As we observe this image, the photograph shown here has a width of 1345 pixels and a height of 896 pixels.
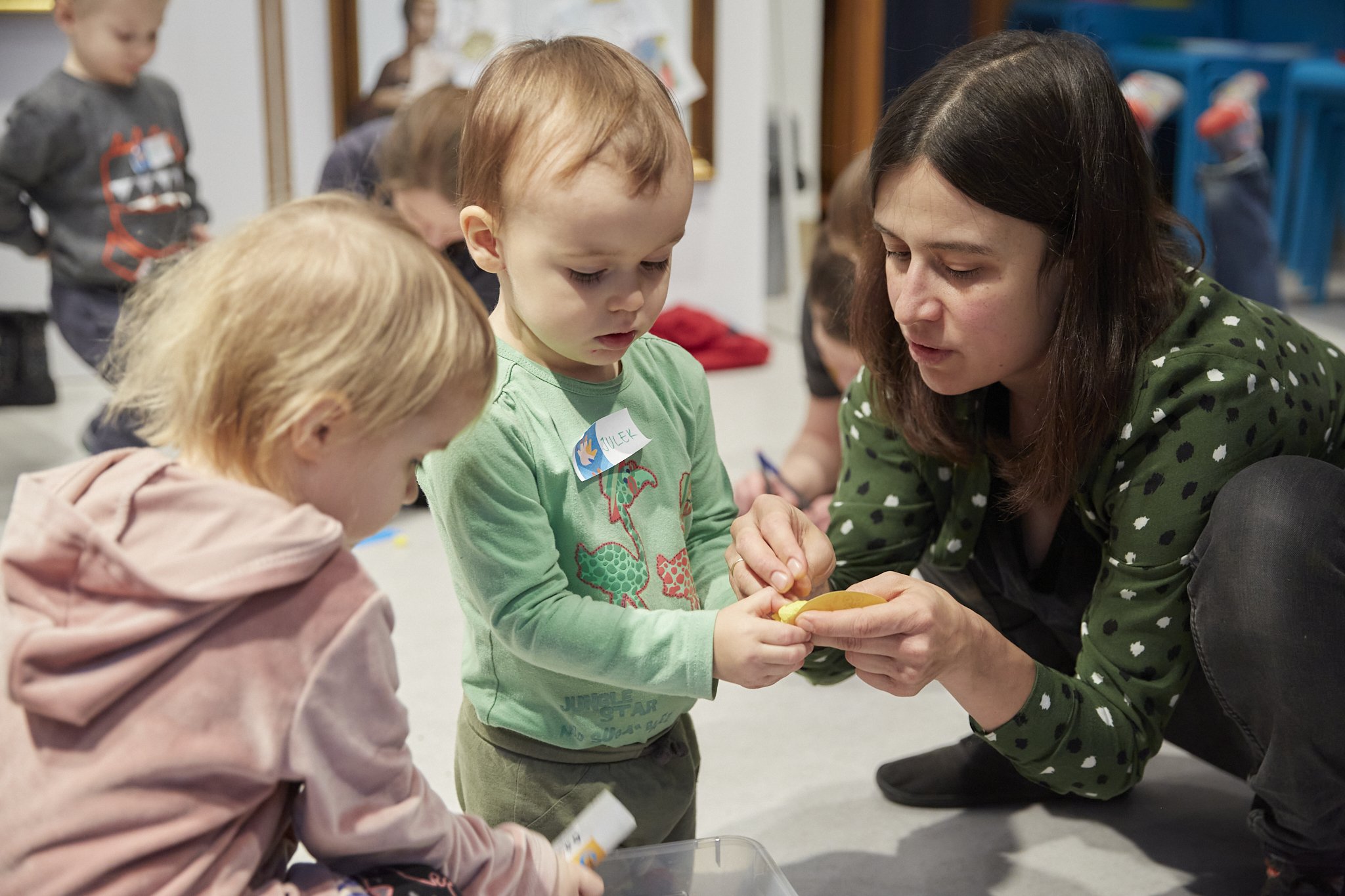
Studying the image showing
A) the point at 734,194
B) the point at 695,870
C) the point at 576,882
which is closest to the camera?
the point at 576,882

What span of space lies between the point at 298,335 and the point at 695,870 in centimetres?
58

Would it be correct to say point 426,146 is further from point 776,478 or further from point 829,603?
point 829,603

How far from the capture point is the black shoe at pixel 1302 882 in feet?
3.67

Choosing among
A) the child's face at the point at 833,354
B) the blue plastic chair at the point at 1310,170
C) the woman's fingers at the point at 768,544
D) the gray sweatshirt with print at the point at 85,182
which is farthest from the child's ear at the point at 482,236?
the blue plastic chair at the point at 1310,170

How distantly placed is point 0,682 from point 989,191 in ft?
2.52

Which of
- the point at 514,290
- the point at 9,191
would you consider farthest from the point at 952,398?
the point at 9,191

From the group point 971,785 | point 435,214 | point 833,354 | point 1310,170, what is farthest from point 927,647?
point 1310,170

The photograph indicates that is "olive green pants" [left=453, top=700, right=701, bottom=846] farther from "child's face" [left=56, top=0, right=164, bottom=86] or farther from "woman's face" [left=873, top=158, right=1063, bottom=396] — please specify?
"child's face" [left=56, top=0, right=164, bottom=86]

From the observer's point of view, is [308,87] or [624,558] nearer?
[624,558]

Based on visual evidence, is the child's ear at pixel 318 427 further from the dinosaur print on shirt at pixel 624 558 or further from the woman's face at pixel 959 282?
the woman's face at pixel 959 282

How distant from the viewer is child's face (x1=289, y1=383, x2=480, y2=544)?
2.60 ft

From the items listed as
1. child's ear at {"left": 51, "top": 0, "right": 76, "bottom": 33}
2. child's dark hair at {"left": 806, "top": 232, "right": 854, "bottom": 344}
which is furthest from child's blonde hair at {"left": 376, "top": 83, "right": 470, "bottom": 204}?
child's ear at {"left": 51, "top": 0, "right": 76, "bottom": 33}

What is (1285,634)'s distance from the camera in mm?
1022

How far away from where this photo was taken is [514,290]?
97 cm
